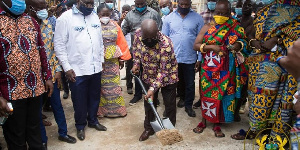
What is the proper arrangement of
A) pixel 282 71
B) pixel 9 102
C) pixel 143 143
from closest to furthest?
1. pixel 9 102
2. pixel 282 71
3. pixel 143 143

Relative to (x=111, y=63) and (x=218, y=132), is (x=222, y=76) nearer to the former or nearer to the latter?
(x=218, y=132)

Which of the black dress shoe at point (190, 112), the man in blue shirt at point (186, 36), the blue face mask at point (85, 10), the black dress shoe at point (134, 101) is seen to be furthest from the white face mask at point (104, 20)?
the black dress shoe at point (190, 112)

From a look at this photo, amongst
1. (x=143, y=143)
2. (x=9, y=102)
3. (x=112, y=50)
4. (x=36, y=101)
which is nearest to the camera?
(x=9, y=102)

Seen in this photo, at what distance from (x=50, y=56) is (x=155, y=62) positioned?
55.6 inches

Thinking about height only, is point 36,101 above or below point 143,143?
above

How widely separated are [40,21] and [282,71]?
312cm

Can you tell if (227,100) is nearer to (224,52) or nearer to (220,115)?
(220,115)

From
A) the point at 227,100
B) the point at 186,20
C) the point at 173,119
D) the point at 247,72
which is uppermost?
the point at 186,20

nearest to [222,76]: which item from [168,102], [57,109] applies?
[168,102]

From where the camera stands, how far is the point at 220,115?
388 centimetres

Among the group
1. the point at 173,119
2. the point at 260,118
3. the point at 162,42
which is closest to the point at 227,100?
the point at 260,118

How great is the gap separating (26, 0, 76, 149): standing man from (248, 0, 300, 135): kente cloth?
2.66 metres

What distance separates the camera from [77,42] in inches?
140

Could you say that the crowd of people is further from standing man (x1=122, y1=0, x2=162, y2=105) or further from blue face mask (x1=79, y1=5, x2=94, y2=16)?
standing man (x1=122, y1=0, x2=162, y2=105)
